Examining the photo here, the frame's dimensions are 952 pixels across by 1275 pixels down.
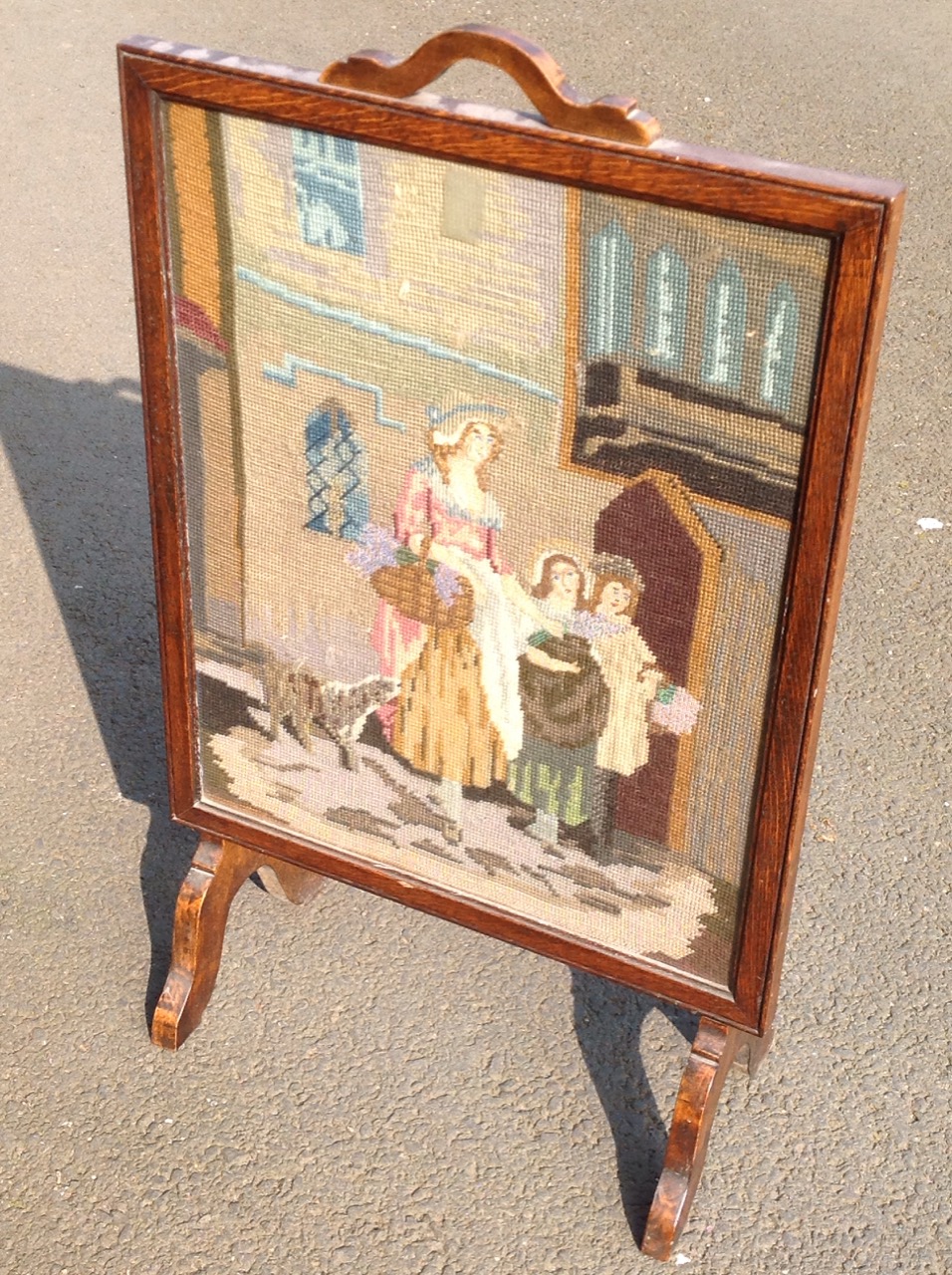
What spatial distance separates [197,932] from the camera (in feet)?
8.42

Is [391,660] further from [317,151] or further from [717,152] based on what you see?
[717,152]

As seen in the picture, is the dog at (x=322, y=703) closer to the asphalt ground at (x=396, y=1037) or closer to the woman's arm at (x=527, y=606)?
the woman's arm at (x=527, y=606)

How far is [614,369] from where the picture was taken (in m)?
1.83

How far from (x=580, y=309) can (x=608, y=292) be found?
4cm

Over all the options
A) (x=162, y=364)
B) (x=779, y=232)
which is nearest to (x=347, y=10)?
(x=162, y=364)

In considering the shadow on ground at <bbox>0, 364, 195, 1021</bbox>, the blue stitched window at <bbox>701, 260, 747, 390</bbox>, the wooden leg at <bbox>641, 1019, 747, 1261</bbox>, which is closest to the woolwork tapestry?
the blue stitched window at <bbox>701, 260, 747, 390</bbox>

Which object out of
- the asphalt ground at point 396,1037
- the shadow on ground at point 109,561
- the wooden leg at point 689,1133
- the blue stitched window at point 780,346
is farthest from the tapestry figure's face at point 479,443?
the shadow on ground at point 109,561

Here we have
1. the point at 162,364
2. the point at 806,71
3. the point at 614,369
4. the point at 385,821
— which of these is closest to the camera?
the point at 614,369

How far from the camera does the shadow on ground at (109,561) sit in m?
3.06

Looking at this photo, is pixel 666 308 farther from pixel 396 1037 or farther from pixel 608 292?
pixel 396 1037

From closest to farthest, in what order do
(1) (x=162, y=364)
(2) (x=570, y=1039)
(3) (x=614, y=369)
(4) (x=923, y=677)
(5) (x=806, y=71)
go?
1. (3) (x=614, y=369)
2. (1) (x=162, y=364)
3. (2) (x=570, y=1039)
4. (4) (x=923, y=677)
5. (5) (x=806, y=71)

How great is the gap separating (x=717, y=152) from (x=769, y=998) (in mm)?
1144

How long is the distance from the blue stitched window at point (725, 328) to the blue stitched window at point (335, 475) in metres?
0.51

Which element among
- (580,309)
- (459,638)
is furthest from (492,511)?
(580,309)
